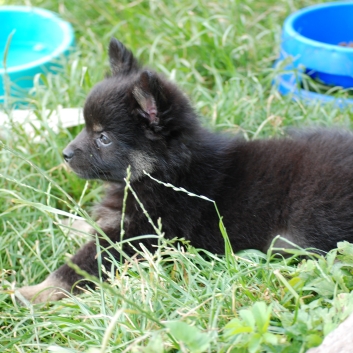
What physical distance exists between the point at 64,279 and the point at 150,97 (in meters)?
1.18

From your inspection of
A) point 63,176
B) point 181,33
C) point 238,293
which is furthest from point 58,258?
point 181,33

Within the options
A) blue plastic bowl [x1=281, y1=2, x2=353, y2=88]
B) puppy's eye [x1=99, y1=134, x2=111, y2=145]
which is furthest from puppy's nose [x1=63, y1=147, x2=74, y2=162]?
blue plastic bowl [x1=281, y1=2, x2=353, y2=88]

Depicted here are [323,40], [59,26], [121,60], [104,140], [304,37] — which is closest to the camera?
[104,140]

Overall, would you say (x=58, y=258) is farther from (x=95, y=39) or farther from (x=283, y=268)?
(x=95, y=39)

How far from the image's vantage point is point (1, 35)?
645 centimetres

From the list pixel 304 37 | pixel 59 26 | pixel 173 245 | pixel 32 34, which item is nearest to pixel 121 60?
pixel 173 245

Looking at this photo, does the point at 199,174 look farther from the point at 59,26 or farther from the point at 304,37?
the point at 59,26

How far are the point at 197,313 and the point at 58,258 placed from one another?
4.88 ft

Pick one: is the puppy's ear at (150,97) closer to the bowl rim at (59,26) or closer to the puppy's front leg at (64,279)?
the puppy's front leg at (64,279)

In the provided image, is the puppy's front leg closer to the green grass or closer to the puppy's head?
the green grass

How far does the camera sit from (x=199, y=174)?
10.9ft

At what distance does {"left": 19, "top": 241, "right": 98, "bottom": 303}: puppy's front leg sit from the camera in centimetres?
324

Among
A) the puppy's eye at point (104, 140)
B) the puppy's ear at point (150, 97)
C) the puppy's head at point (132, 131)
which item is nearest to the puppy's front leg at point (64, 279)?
the puppy's head at point (132, 131)

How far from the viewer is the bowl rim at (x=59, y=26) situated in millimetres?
5379
